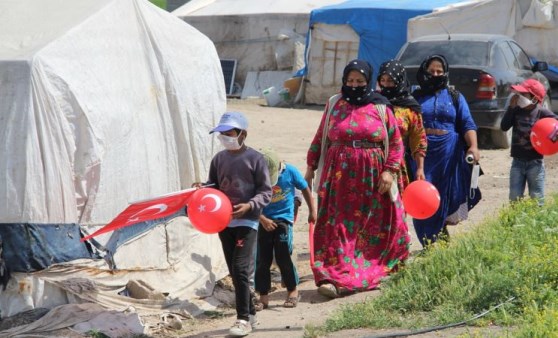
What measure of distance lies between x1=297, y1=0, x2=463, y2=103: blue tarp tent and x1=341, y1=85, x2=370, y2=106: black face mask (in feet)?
41.5

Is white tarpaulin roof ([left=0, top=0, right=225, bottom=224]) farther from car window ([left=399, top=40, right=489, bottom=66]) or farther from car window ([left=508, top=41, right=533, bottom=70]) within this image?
car window ([left=508, top=41, right=533, bottom=70])

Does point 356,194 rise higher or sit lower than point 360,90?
lower

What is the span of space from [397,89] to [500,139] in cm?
757

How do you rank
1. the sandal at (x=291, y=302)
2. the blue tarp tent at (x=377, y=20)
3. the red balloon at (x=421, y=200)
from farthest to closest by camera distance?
1. the blue tarp tent at (x=377, y=20)
2. the sandal at (x=291, y=302)
3. the red balloon at (x=421, y=200)

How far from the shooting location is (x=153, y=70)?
26.2 feet

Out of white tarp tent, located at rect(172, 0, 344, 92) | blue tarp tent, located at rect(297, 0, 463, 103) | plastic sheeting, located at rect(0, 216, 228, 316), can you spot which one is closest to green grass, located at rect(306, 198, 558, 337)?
plastic sheeting, located at rect(0, 216, 228, 316)

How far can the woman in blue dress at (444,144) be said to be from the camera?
8109mm

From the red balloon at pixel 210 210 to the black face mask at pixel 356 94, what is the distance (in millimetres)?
1523

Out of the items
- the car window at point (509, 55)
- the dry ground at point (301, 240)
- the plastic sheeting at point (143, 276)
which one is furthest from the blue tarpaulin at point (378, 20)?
the plastic sheeting at point (143, 276)

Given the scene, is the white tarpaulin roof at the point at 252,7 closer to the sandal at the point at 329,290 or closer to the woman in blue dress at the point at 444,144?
the woman in blue dress at the point at 444,144

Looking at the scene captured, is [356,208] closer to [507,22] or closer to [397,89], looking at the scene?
[397,89]

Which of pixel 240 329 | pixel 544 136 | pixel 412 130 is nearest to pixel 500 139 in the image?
pixel 544 136

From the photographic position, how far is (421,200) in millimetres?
7227

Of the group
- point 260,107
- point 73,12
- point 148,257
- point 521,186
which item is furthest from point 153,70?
point 260,107
